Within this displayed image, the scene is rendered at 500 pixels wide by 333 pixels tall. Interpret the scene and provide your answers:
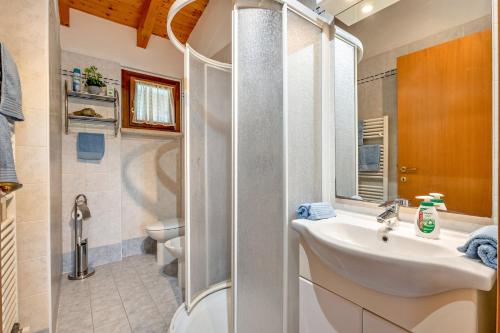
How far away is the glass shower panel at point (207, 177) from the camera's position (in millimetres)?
1539

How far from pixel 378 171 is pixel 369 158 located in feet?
0.29

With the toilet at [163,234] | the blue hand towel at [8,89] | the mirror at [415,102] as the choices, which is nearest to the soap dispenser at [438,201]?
the mirror at [415,102]

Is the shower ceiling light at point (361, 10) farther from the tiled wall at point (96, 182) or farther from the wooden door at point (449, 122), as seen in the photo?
the tiled wall at point (96, 182)

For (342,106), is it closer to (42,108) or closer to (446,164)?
(446,164)

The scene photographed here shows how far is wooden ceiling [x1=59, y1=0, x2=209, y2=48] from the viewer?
250 cm

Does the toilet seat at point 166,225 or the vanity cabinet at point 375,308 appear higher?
the vanity cabinet at point 375,308

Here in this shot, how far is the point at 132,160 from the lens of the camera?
288 centimetres

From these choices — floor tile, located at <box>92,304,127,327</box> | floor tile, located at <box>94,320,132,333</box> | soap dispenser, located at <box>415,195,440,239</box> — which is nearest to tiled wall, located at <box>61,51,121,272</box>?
floor tile, located at <box>92,304,127,327</box>

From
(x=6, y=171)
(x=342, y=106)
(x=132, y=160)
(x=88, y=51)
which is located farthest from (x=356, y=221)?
(x=88, y=51)

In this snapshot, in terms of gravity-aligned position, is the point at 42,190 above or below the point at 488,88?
below

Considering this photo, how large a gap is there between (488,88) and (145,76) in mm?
3172

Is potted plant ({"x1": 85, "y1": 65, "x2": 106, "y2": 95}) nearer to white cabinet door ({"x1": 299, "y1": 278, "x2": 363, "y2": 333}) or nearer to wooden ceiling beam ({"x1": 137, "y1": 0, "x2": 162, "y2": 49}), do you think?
wooden ceiling beam ({"x1": 137, "y1": 0, "x2": 162, "y2": 49})

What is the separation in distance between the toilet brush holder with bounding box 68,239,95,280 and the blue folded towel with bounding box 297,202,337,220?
2.38m

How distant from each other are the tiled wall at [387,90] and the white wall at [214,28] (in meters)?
1.42
